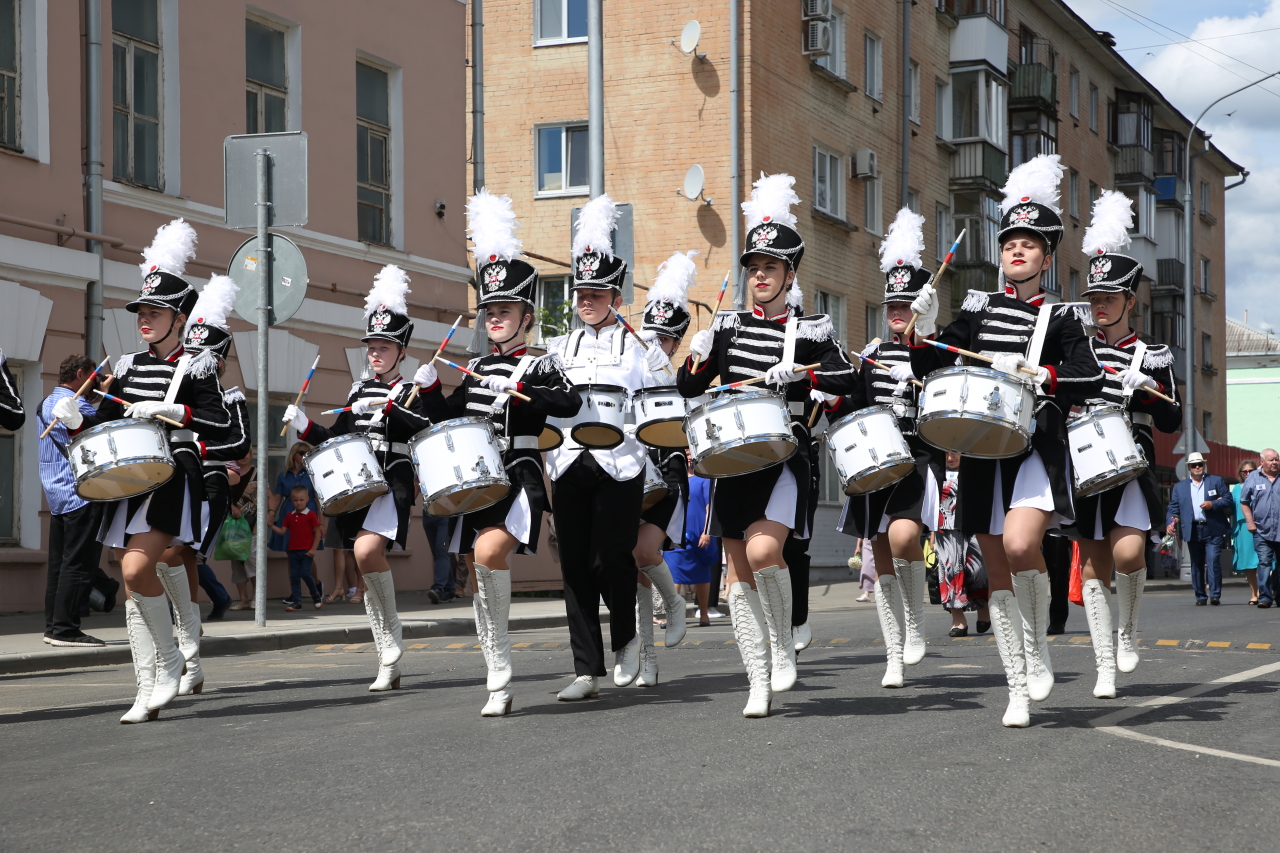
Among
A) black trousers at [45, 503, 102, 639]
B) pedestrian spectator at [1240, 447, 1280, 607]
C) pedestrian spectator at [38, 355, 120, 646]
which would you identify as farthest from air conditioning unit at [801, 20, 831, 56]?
black trousers at [45, 503, 102, 639]

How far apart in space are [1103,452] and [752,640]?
209 centimetres

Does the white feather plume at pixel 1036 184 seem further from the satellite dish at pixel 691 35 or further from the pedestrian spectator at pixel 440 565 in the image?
the satellite dish at pixel 691 35

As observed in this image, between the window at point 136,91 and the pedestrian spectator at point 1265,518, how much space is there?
14.1 metres

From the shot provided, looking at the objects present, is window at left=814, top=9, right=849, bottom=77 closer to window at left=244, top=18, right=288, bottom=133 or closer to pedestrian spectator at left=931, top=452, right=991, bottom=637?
window at left=244, top=18, right=288, bottom=133

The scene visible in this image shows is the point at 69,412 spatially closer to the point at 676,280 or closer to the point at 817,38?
the point at 676,280

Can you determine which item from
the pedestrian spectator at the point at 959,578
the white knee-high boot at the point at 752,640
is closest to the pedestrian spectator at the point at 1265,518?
the pedestrian spectator at the point at 959,578

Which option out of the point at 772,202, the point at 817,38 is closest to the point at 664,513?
the point at 772,202

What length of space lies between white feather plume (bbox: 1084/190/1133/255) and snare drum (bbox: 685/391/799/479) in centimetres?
269

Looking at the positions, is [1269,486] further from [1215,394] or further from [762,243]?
[1215,394]

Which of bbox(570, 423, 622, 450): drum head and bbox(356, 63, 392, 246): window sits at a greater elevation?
bbox(356, 63, 392, 246): window

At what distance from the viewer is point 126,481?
8.06m

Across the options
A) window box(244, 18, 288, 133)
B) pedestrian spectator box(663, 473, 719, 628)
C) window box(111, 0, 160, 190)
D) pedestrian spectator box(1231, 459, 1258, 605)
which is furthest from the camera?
pedestrian spectator box(1231, 459, 1258, 605)

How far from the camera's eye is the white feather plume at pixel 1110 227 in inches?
359

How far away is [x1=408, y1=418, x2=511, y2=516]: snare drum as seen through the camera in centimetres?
798
